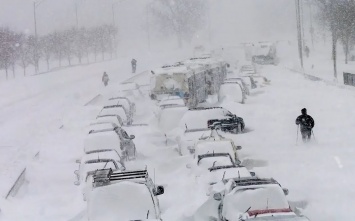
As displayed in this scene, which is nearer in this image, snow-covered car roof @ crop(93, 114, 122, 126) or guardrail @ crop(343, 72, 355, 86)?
snow-covered car roof @ crop(93, 114, 122, 126)

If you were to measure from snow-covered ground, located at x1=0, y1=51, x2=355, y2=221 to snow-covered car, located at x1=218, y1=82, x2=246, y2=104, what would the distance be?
0.63 meters

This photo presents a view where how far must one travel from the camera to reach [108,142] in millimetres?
17938

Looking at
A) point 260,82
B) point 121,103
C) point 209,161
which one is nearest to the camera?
point 209,161

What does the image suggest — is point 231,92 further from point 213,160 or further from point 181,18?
point 181,18

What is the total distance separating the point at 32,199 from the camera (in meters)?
15.1

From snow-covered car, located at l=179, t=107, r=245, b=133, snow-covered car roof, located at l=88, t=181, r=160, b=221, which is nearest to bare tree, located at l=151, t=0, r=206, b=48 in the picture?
snow-covered car, located at l=179, t=107, r=245, b=133

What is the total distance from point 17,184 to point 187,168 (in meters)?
5.16

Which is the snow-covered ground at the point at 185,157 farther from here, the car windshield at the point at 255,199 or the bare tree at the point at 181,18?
the bare tree at the point at 181,18

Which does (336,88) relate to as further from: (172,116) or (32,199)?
(32,199)

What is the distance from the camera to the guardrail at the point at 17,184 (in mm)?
15192

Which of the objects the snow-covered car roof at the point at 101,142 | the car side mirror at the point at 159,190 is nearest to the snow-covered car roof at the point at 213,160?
the car side mirror at the point at 159,190

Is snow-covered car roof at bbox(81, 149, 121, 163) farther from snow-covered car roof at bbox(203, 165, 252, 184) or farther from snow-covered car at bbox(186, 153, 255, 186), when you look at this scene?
snow-covered car roof at bbox(203, 165, 252, 184)

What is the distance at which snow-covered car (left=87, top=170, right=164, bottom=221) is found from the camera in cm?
976

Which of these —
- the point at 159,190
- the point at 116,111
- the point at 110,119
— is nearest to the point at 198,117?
the point at 110,119
